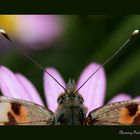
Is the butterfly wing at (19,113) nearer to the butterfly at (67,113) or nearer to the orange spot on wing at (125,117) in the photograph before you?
the butterfly at (67,113)

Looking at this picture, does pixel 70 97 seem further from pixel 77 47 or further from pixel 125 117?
pixel 77 47

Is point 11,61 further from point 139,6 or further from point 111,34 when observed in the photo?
point 139,6

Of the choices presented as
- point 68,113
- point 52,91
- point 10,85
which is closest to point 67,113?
point 68,113

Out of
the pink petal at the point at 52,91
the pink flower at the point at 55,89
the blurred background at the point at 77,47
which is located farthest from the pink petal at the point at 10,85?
the blurred background at the point at 77,47

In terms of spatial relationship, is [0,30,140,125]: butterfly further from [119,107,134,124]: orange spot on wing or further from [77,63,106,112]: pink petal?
[77,63,106,112]: pink petal

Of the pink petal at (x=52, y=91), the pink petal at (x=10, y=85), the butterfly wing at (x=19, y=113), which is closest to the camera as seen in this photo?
the butterfly wing at (x=19, y=113)
